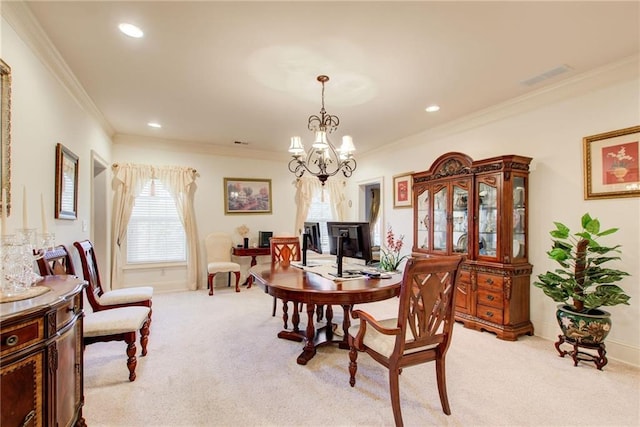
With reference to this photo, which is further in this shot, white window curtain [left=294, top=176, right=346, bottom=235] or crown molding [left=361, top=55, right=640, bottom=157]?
white window curtain [left=294, top=176, right=346, bottom=235]

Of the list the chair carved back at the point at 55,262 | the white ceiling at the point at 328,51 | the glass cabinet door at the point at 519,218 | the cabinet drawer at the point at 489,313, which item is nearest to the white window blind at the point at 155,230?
the white ceiling at the point at 328,51

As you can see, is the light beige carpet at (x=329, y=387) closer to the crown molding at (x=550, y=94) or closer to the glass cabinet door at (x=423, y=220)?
the glass cabinet door at (x=423, y=220)

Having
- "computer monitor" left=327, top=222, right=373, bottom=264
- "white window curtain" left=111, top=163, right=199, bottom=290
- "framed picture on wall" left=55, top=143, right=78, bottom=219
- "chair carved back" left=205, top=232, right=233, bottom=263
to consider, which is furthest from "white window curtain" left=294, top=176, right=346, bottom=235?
"framed picture on wall" left=55, top=143, right=78, bottom=219

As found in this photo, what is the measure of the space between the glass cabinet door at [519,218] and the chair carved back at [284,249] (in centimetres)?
255

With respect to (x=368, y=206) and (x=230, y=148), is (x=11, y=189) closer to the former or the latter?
(x=230, y=148)

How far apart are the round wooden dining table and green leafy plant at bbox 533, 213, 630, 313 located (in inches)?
55.7

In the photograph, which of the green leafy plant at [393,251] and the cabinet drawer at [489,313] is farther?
the green leafy plant at [393,251]

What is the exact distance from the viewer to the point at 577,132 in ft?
9.72

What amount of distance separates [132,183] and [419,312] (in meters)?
4.76

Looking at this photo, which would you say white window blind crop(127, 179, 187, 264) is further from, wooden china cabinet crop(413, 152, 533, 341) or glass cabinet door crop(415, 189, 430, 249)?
wooden china cabinet crop(413, 152, 533, 341)

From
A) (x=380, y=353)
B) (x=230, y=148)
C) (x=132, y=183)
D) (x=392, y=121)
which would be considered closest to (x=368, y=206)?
(x=392, y=121)

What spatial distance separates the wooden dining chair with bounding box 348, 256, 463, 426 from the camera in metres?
1.75

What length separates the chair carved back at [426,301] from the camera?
1.75 metres

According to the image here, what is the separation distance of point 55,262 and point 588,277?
4282 millimetres
